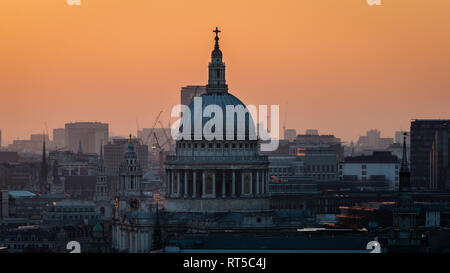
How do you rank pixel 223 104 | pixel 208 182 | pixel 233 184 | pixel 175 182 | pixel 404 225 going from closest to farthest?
pixel 404 225
pixel 223 104
pixel 208 182
pixel 233 184
pixel 175 182

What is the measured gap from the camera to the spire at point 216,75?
179 m

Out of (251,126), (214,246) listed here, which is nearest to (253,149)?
(251,126)

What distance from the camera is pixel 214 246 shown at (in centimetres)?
14150

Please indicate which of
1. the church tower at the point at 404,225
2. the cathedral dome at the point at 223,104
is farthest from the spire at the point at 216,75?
the church tower at the point at 404,225

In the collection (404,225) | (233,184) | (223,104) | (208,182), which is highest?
(223,104)

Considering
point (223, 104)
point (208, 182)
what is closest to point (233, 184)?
point (208, 182)

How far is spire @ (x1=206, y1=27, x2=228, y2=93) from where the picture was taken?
179 m

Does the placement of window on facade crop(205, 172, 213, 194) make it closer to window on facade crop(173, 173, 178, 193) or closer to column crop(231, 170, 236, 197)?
column crop(231, 170, 236, 197)

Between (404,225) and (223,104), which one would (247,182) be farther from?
(404,225)

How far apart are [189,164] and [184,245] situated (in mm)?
39258

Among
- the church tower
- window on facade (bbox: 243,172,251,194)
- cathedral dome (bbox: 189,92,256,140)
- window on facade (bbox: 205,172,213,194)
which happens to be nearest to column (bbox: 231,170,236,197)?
window on facade (bbox: 243,172,251,194)

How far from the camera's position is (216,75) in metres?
180
